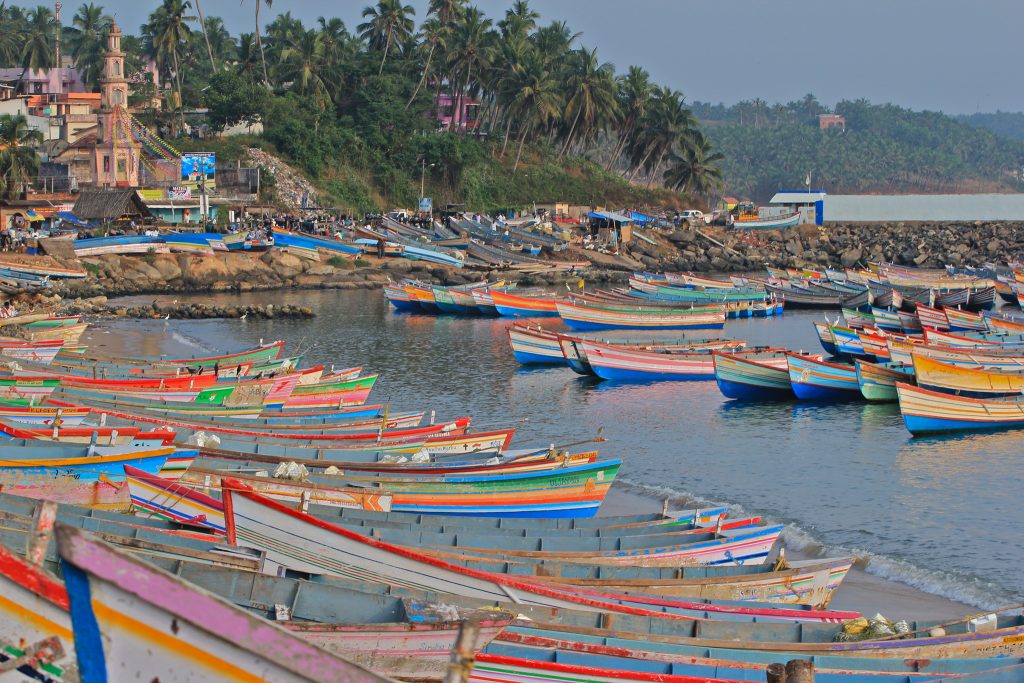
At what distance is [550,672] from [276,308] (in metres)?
48.1

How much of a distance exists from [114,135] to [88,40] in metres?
35.9

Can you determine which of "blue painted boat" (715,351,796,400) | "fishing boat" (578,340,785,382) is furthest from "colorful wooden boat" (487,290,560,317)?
"blue painted boat" (715,351,796,400)

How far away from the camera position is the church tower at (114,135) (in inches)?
3120

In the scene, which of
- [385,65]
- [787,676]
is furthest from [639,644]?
[385,65]

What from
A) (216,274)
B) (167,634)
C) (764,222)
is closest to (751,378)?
(167,634)

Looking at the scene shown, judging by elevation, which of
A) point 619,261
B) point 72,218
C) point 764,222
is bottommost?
point 619,261

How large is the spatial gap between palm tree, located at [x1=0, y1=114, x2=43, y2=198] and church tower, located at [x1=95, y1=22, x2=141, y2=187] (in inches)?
170

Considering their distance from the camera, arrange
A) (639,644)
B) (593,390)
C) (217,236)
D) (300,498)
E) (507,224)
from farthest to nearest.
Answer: (507,224) → (217,236) → (593,390) → (300,498) → (639,644)

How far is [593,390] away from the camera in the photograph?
38656mm

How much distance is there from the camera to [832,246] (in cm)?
9550

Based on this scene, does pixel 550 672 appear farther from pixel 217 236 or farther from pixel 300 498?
pixel 217 236

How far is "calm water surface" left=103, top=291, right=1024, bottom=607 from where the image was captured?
21.3 metres

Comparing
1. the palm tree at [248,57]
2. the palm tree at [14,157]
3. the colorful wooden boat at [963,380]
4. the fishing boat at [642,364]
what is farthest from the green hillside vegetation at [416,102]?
the colorful wooden boat at [963,380]

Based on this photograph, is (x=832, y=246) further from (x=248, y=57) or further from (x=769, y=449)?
(x=769, y=449)
